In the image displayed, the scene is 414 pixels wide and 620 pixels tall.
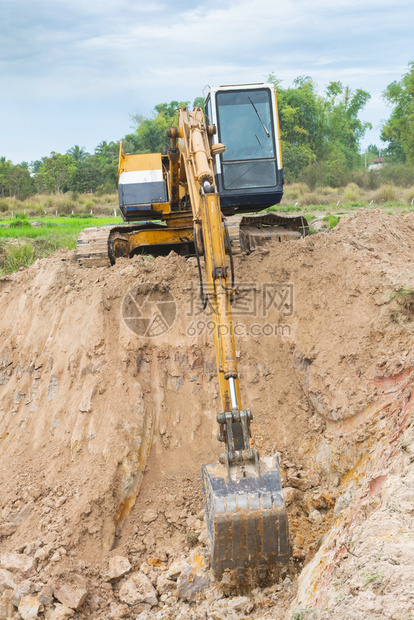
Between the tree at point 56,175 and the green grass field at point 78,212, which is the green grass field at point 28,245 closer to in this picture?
the green grass field at point 78,212

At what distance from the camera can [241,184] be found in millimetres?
8078

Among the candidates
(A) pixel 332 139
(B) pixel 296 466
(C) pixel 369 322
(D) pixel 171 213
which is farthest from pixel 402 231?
(A) pixel 332 139

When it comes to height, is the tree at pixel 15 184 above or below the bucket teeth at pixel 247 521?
above

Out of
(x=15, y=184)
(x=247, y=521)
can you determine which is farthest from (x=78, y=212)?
(x=247, y=521)

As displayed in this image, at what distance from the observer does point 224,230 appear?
4.55 meters

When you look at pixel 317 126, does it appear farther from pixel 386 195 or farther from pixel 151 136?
pixel 386 195

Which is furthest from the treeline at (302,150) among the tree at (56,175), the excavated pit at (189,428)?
the excavated pit at (189,428)

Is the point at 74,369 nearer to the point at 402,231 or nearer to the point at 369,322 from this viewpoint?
the point at 369,322

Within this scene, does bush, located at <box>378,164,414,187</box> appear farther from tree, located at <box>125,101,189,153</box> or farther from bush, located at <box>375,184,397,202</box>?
tree, located at <box>125,101,189,153</box>

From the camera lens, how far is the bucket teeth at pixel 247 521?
3.64 m

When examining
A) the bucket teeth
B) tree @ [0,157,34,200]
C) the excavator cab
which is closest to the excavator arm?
the bucket teeth

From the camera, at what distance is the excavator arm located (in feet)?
12.0

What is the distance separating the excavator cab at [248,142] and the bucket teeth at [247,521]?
521 centimetres

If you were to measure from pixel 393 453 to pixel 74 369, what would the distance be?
13.1 feet
